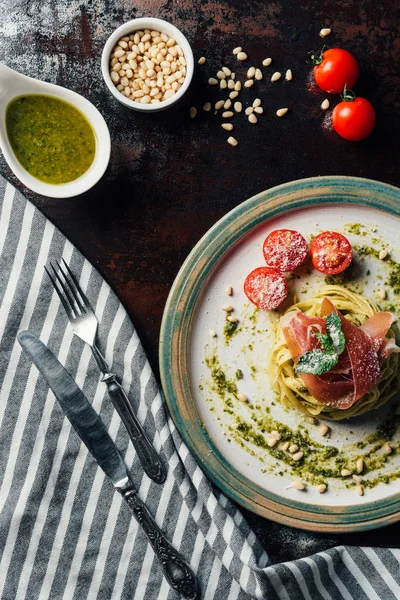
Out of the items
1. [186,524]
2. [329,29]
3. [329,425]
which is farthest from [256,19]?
[186,524]

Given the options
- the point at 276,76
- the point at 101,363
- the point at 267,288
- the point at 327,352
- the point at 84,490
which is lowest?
the point at 327,352

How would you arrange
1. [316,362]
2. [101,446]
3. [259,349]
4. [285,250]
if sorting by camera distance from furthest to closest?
[259,349] → [101,446] → [285,250] → [316,362]

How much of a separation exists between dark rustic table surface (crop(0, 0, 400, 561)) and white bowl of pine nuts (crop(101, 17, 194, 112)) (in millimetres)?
145

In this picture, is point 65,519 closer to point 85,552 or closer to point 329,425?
point 85,552

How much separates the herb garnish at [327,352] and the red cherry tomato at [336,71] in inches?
54.5

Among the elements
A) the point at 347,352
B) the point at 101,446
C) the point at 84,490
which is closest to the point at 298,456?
the point at 347,352

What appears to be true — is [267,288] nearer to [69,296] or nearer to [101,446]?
[69,296]

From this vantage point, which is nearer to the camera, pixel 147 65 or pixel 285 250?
pixel 285 250

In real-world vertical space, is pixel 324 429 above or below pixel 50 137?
below

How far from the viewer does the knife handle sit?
3.76m

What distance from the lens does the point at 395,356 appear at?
3.65 metres

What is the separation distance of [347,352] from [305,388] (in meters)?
0.40

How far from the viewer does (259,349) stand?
3.85m

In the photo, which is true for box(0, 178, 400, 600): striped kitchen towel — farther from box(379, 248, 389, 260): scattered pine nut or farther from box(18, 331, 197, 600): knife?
box(379, 248, 389, 260): scattered pine nut
